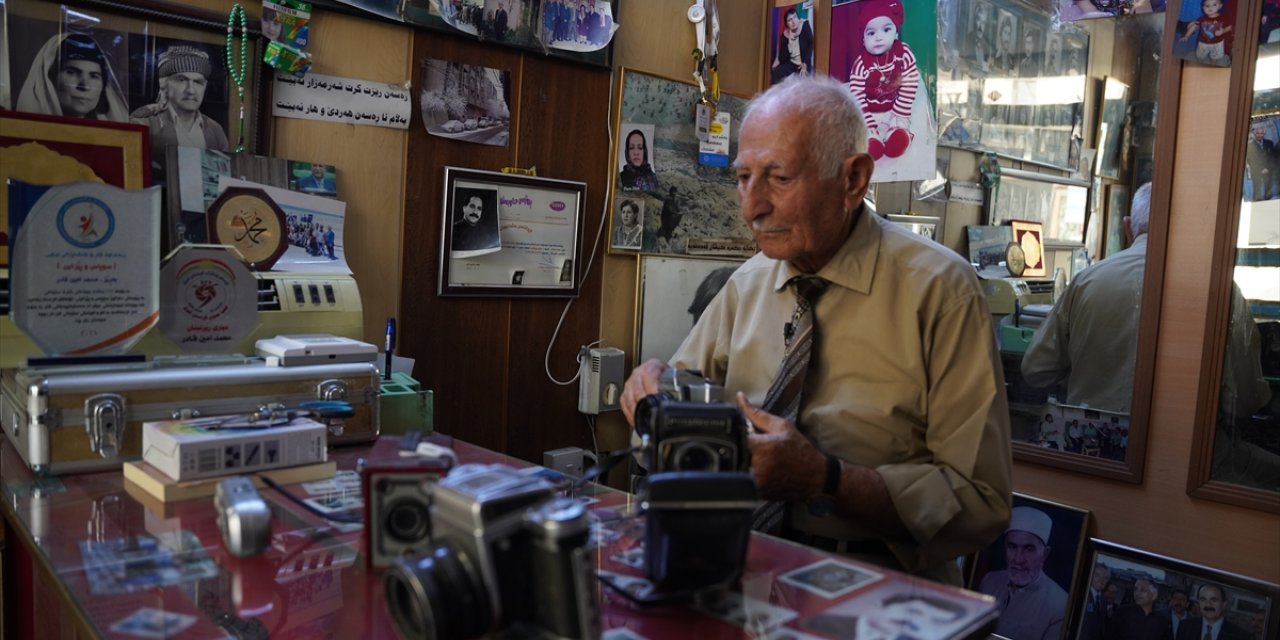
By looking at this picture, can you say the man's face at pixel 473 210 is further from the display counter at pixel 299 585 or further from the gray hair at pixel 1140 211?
the gray hair at pixel 1140 211

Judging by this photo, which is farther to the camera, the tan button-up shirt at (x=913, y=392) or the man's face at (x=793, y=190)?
the man's face at (x=793, y=190)

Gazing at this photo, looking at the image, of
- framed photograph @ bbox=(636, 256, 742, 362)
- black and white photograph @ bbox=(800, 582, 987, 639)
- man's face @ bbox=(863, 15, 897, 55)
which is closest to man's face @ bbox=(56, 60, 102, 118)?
framed photograph @ bbox=(636, 256, 742, 362)

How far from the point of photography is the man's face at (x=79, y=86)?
5.69ft

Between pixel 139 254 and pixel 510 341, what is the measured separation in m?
1.15

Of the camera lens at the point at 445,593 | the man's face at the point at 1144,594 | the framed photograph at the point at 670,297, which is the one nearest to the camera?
the camera lens at the point at 445,593

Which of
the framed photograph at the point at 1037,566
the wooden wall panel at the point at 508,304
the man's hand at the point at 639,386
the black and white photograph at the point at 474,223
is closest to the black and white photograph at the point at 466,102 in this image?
the wooden wall panel at the point at 508,304

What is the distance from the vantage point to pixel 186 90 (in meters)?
1.89

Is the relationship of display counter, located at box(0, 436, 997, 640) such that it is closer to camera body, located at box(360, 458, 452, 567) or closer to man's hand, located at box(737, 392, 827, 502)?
camera body, located at box(360, 458, 452, 567)

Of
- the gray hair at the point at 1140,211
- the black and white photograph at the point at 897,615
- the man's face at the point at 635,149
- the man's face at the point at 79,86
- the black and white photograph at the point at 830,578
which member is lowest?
the black and white photograph at the point at 830,578

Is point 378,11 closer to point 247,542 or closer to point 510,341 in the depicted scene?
point 510,341

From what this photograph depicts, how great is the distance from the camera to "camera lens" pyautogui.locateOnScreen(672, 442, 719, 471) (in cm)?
108

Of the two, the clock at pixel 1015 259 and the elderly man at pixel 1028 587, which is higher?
the clock at pixel 1015 259

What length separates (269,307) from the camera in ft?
5.92

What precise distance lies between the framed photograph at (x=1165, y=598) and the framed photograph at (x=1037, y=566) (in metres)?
0.04
